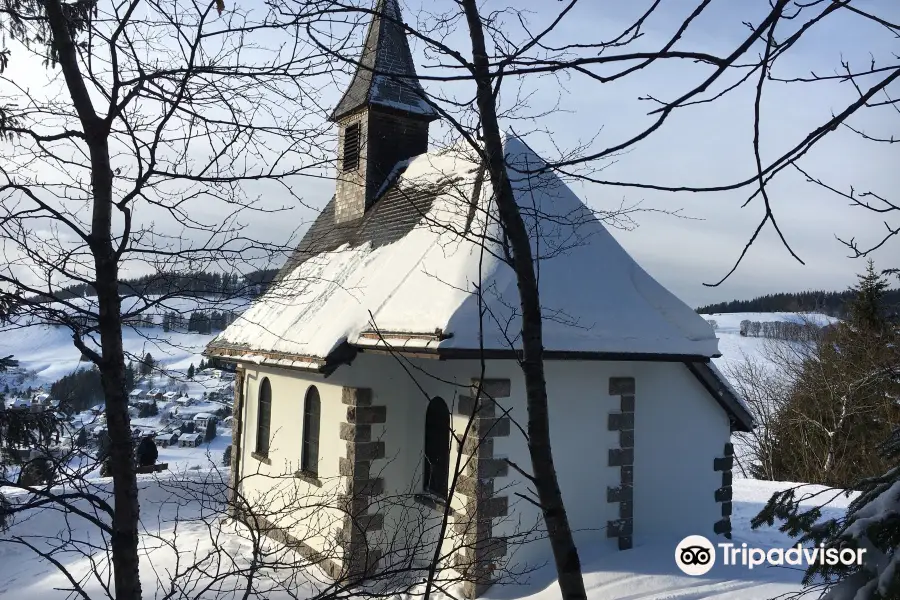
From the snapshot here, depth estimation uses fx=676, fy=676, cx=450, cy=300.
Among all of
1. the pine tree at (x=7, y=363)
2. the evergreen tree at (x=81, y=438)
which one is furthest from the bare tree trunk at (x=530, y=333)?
the pine tree at (x=7, y=363)

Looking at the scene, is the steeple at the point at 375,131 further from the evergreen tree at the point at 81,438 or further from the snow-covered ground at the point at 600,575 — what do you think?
the evergreen tree at the point at 81,438

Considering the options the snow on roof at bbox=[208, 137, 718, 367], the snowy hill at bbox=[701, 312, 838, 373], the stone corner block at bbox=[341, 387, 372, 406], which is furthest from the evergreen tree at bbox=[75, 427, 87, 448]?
the snowy hill at bbox=[701, 312, 838, 373]

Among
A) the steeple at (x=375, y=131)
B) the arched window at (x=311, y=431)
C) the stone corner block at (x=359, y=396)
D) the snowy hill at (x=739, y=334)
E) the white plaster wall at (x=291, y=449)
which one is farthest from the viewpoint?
the snowy hill at (x=739, y=334)

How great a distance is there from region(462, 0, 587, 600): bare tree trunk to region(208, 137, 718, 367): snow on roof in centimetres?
316

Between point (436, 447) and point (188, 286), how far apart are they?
5.31 m

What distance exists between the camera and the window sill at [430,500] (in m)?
8.42

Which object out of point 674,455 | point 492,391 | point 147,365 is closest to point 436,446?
point 492,391

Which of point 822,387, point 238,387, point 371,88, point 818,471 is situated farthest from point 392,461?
point 822,387

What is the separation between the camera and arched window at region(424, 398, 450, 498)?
8704 mm

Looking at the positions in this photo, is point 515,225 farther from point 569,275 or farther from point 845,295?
point 845,295

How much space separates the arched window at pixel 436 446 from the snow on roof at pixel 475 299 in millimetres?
1459

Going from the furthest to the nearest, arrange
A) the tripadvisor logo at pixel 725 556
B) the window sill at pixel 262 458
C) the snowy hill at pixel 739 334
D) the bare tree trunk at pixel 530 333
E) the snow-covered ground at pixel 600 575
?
the snowy hill at pixel 739 334 < the window sill at pixel 262 458 < the tripadvisor logo at pixel 725 556 < the snow-covered ground at pixel 600 575 < the bare tree trunk at pixel 530 333

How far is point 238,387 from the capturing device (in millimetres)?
13000

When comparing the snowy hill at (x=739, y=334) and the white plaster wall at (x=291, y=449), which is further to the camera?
the snowy hill at (x=739, y=334)
